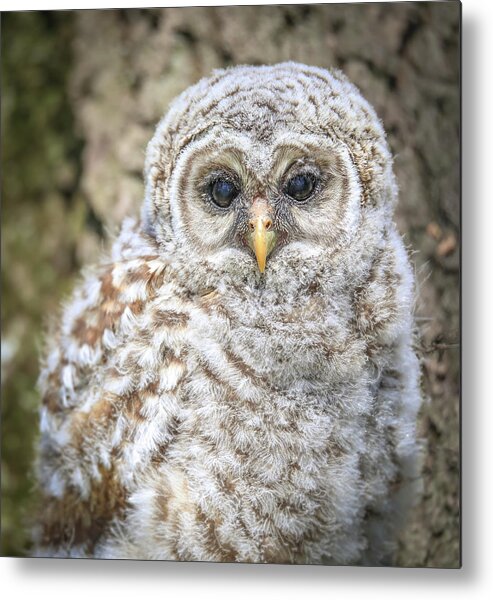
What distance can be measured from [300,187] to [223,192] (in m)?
0.18

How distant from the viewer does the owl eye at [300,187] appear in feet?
5.87

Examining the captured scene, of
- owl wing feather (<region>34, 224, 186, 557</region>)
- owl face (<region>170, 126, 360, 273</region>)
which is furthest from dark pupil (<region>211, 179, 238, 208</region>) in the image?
owl wing feather (<region>34, 224, 186, 557</region>)

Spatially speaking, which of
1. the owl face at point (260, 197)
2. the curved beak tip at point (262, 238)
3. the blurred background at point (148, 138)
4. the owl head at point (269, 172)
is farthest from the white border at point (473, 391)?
the curved beak tip at point (262, 238)

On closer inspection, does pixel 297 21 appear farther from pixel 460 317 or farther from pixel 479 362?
pixel 479 362

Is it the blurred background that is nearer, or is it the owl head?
the owl head

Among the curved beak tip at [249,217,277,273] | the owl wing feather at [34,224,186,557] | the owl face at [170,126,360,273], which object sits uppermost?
the owl face at [170,126,360,273]

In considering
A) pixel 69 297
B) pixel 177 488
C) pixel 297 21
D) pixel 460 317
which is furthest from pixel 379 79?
pixel 177 488

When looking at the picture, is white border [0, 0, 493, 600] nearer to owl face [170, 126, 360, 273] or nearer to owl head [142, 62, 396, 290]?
owl head [142, 62, 396, 290]

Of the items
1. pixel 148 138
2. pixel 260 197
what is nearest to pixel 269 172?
pixel 260 197

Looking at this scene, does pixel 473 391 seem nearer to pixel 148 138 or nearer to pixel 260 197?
pixel 260 197

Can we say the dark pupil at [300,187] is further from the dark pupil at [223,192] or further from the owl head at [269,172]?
the dark pupil at [223,192]

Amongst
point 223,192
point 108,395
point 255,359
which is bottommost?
point 108,395

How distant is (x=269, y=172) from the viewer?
1.77 metres

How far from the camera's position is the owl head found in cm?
179
